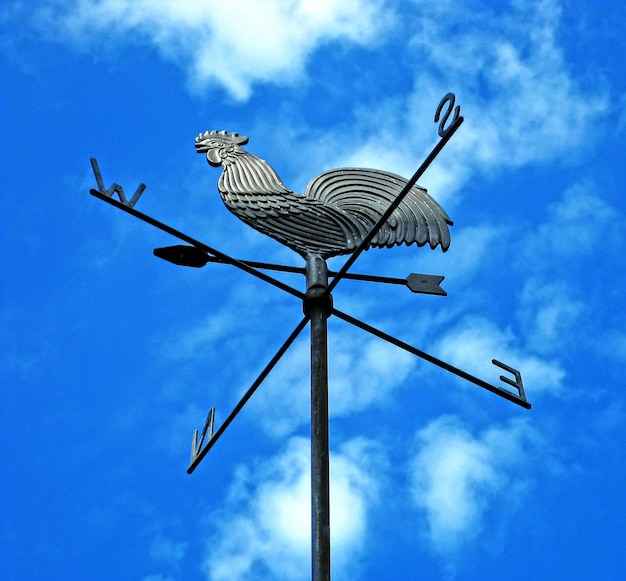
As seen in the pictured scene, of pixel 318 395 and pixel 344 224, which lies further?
pixel 344 224

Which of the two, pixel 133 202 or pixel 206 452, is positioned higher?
pixel 133 202

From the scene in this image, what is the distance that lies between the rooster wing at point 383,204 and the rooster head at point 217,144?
30.3 inches

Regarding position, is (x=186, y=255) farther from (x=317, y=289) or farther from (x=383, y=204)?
(x=383, y=204)

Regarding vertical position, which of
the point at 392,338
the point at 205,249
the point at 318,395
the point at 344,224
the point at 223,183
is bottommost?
the point at 318,395

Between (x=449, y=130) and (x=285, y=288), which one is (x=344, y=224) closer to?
(x=285, y=288)

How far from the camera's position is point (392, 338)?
620 centimetres

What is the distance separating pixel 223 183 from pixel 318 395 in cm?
205

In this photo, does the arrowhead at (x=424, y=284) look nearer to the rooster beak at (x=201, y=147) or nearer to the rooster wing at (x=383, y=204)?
the rooster wing at (x=383, y=204)

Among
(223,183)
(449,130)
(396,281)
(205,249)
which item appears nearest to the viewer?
(449,130)

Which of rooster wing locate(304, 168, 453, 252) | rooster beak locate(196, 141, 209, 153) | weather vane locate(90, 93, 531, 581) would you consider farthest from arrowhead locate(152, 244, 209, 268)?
rooster beak locate(196, 141, 209, 153)

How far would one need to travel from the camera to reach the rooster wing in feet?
22.9

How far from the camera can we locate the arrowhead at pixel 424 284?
6.79 meters

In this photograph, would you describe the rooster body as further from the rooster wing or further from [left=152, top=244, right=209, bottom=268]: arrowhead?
[left=152, top=244, right=209, bottom=268]: arrowhead

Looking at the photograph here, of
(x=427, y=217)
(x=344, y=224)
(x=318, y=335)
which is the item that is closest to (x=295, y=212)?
(x=344, y=224)
